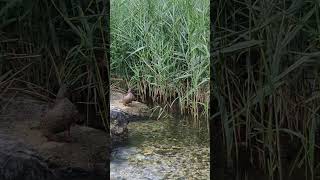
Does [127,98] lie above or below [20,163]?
above

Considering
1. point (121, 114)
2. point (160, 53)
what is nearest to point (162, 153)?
point (121, 114)

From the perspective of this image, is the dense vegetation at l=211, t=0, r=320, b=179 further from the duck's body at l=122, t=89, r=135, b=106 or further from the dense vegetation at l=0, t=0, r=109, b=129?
the dense vegetation at l=0, t=0, r=109, b=129

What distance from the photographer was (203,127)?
5.31 feet

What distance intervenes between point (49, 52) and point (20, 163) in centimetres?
35

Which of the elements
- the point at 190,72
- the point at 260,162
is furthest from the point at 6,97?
the point at 260,162

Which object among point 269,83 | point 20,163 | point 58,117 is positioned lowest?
point 20,163

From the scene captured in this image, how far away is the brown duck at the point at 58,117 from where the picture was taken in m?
1.61

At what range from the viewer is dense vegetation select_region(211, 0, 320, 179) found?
1.54 metres

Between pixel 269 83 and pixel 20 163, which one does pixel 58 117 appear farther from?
pixel 269 83

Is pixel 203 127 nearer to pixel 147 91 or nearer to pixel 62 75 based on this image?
pixel 147 91

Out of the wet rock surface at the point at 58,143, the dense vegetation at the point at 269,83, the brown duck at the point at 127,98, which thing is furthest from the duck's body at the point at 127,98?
the dense vegetation at the point at 269,83

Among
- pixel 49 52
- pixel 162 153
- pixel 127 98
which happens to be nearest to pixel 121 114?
pixel 127 98

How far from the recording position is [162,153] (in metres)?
1.64

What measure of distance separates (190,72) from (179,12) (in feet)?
0.62
